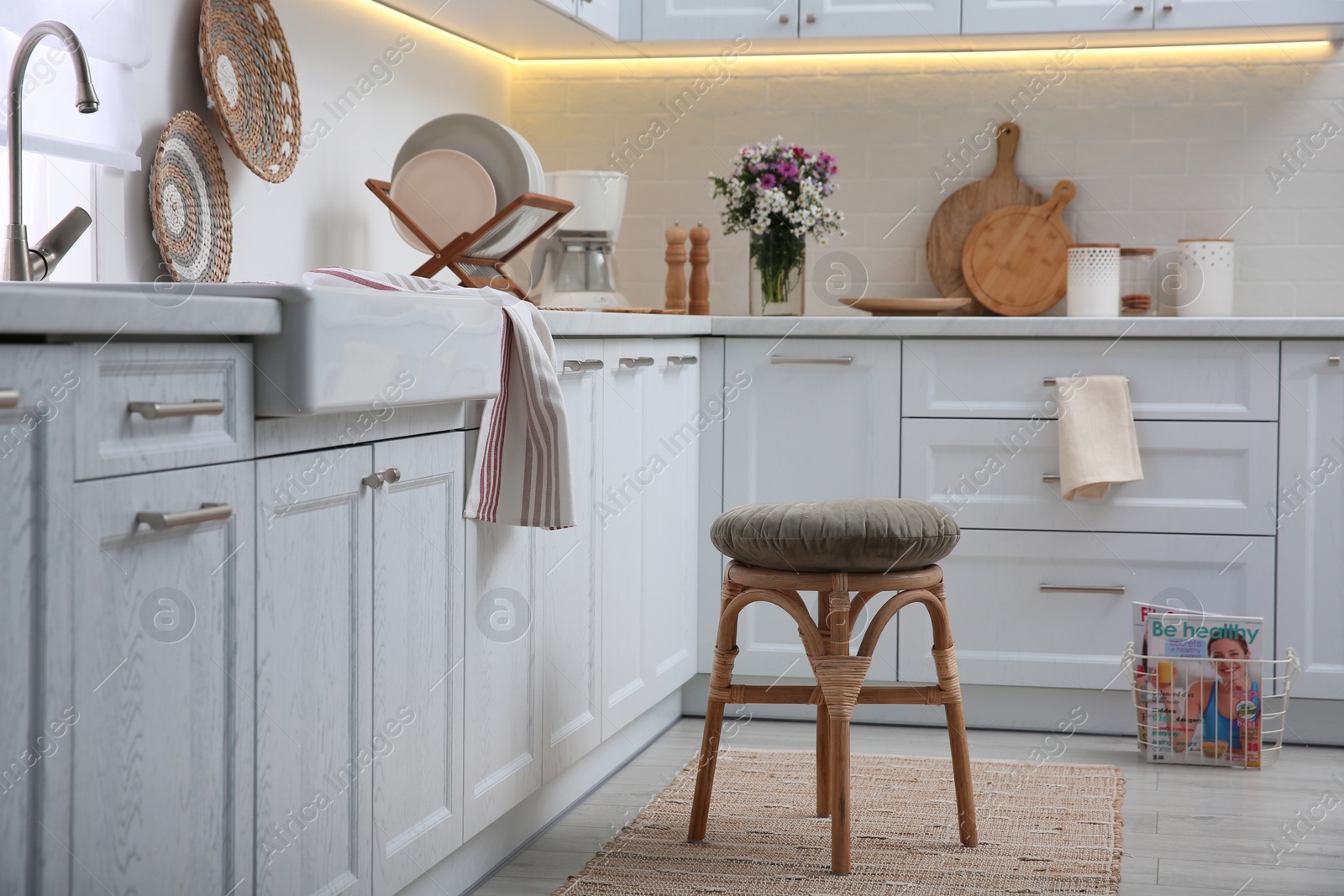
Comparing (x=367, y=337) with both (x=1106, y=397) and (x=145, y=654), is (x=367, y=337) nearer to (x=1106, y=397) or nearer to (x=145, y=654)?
(x=145, y=654)

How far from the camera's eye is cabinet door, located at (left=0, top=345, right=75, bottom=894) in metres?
1.04

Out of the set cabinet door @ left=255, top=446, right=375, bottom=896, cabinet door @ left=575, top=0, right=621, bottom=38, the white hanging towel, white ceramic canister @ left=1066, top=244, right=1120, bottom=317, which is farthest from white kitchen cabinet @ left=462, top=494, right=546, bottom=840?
white ceramic canister @ left=1066, top=244, right=1120, bottom=317

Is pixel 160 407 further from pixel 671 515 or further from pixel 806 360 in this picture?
pixel 806 360

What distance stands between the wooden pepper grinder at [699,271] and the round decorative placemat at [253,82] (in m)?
1.19

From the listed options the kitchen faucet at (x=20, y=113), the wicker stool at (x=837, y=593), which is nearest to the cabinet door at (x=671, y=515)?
the wicker stool at (x=837, y=593)

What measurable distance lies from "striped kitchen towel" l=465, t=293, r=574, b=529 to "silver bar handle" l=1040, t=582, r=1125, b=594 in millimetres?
1390

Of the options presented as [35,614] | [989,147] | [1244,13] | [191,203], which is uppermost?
[1244,13]

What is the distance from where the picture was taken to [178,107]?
2217mm

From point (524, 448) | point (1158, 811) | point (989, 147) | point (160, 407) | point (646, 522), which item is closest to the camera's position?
point (160, 407)

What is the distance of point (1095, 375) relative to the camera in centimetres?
290

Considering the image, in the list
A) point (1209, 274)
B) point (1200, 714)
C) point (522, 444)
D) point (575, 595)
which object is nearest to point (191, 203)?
point (522, 444)

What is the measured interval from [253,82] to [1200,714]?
216 centimetres

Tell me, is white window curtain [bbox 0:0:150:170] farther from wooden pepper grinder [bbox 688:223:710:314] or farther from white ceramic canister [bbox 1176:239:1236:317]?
white ceramic canister [bbox 1176:239:1236:317]

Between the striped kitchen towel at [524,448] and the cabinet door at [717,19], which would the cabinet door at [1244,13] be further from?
the striped kitchen towel at [524,448]
